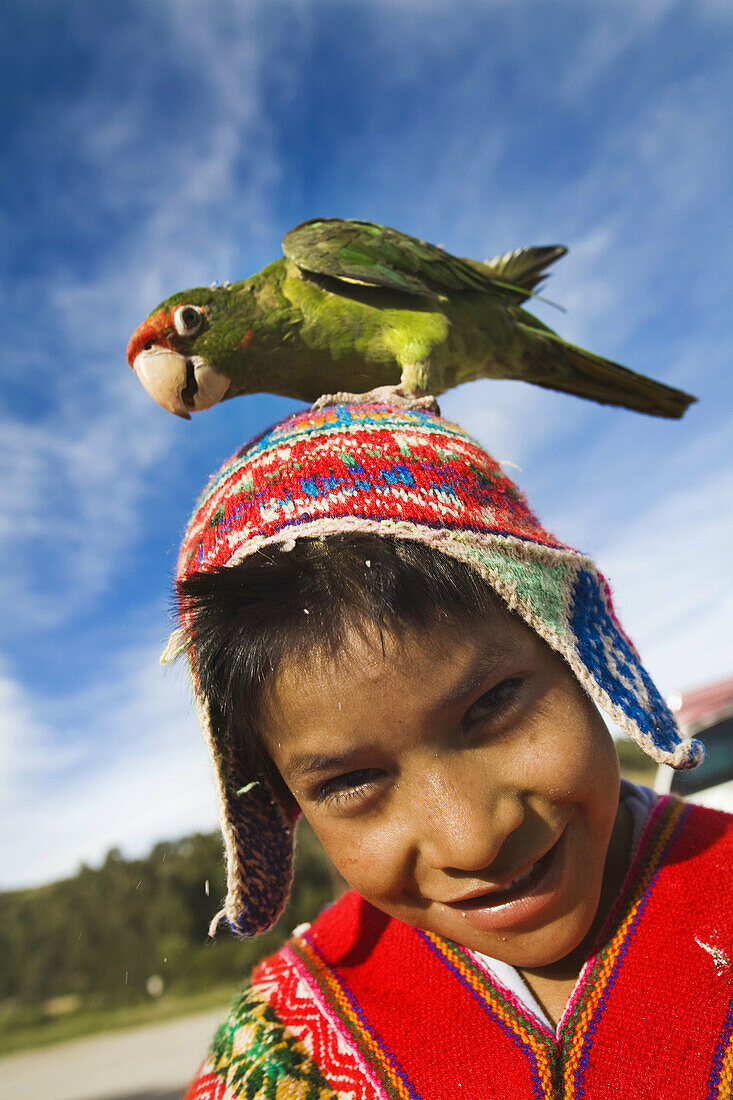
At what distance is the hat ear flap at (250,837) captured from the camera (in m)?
1.35

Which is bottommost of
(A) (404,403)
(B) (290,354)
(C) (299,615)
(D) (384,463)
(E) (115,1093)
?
(E) (115,1093)

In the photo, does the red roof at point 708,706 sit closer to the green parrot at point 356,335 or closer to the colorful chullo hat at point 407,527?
the green parrot at point 356,335

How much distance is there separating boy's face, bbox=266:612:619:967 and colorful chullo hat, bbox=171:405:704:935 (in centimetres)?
7

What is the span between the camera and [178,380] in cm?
230

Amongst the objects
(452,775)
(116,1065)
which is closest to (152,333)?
(452,775)

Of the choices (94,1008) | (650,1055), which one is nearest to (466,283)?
(650,1055)

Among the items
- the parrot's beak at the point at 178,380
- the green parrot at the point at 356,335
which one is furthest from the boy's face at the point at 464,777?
the parrot's beak at the point at 178,380

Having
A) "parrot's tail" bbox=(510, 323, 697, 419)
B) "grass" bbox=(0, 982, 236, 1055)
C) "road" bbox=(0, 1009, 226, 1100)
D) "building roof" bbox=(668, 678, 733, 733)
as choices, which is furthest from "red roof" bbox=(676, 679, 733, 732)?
"grass" bbox=(0, 982, 236, 1055)

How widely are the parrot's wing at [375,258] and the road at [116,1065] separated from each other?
7527 mm

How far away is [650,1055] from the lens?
1008 mm

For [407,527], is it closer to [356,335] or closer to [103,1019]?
[356,335]

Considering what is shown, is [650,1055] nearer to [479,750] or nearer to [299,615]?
[479,750]

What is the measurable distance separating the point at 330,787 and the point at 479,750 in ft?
0.82

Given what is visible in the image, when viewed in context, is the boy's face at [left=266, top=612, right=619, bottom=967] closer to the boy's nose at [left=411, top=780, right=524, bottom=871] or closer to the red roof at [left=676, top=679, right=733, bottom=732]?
the boy's nose at [left=411, top=780, right=524, bottom=871]
